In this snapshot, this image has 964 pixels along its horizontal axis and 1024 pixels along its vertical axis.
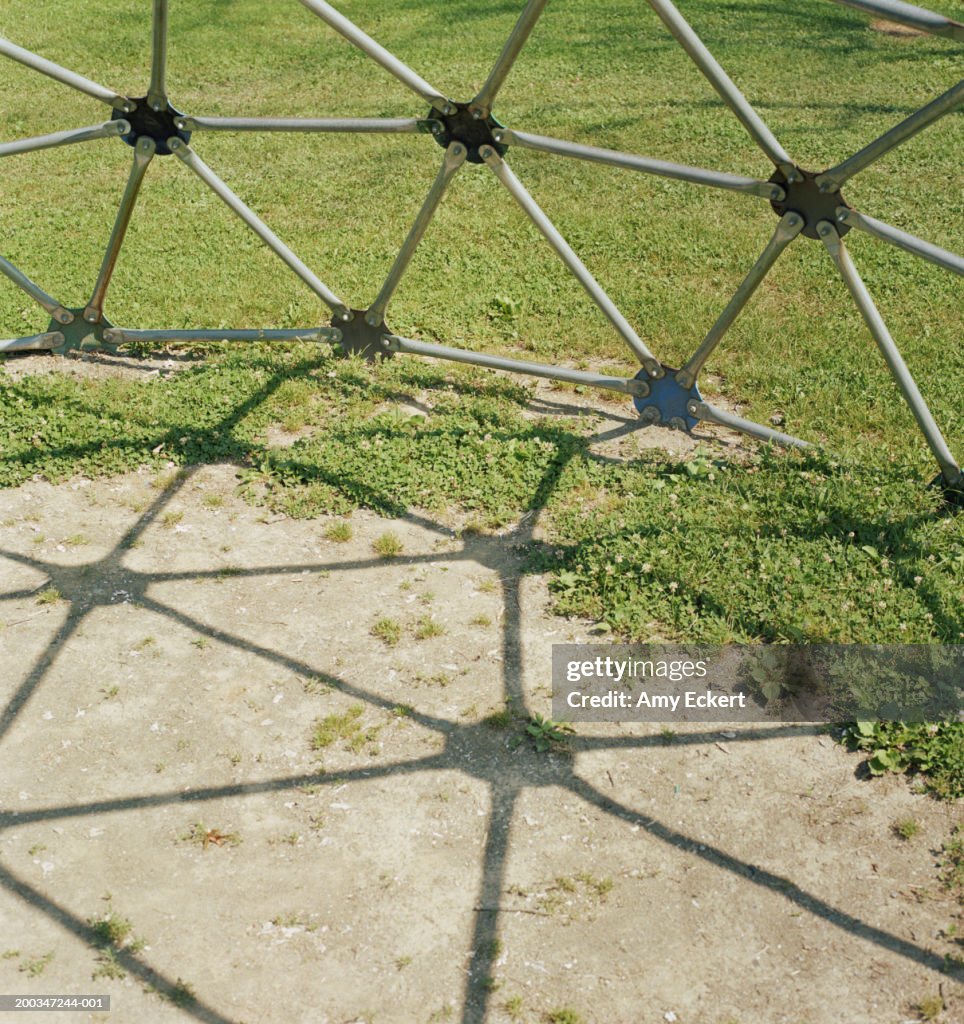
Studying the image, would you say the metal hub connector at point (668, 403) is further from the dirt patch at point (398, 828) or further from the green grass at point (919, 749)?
the green grass at point (919, 749)

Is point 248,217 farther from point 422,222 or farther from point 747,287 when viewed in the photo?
point 747,287

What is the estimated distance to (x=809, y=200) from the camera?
16.1 feet

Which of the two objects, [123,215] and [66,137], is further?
[123,215]

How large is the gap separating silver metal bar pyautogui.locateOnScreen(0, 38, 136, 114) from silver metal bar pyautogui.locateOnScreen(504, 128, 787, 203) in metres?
2.08

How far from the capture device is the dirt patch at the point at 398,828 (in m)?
3.41

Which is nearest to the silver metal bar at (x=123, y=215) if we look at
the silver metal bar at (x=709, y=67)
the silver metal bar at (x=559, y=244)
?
the silver metal bar at (x=559, y=244)

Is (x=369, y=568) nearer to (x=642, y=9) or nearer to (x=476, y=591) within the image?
(x=476, y=591)

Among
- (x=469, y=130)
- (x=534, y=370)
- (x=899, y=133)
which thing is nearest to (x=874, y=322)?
(x=899, y=133)

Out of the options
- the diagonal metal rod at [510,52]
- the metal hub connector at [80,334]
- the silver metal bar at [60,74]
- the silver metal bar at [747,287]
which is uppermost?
the silver metal bar at [60,74]

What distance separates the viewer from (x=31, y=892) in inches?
146

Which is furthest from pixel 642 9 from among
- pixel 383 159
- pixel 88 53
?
pixel 88 53

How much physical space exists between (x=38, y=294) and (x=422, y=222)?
2335 mm

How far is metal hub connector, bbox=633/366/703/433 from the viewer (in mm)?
5875

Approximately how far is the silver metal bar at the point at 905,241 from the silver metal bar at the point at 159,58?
10.8ft
